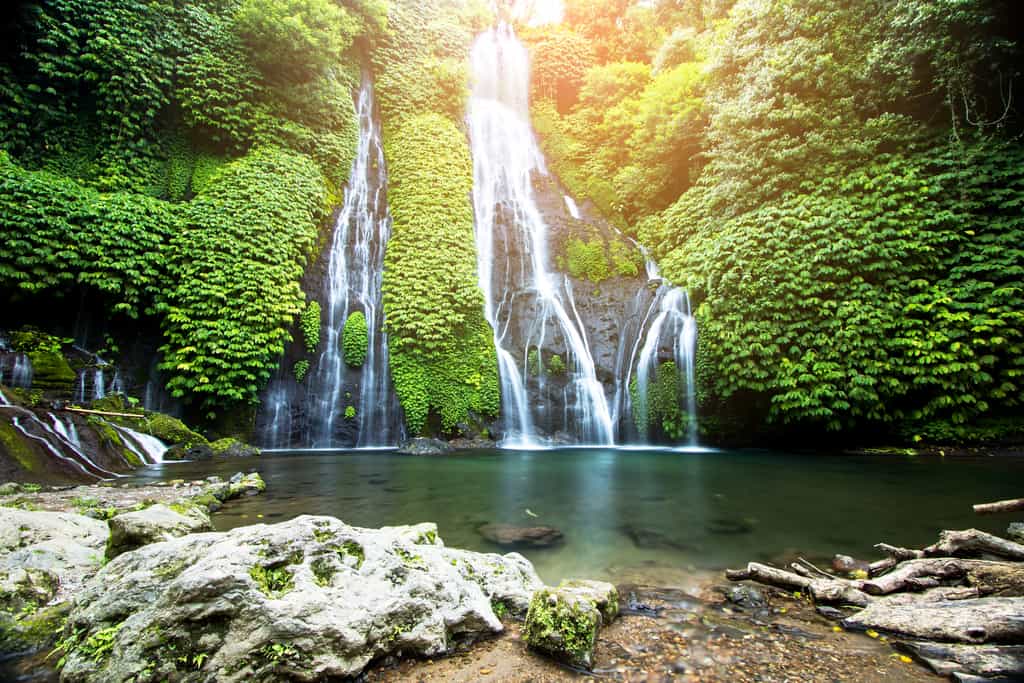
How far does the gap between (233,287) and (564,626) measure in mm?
10704

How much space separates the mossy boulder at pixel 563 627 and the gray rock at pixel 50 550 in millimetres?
2699

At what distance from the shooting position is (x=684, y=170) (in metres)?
15.5

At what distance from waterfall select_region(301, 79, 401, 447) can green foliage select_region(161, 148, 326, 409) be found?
3.57ft

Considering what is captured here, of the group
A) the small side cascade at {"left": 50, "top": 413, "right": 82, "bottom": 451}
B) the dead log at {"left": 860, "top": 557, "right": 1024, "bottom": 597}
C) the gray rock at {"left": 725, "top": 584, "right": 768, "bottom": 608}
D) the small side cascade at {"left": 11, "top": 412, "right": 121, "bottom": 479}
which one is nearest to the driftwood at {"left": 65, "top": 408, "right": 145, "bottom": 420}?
the small side cascade at {"left": 50, "top": 413, "right": 82, "bottom": 451}

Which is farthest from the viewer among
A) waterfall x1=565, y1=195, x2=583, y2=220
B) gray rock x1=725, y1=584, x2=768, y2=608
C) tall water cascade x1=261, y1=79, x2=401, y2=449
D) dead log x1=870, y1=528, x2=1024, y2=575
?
waterfall x1=565, y1=195, x2=583, y2=220

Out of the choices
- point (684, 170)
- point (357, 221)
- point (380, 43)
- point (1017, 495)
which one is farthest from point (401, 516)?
point (380, 43)

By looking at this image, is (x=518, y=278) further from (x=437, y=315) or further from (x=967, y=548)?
(x=967, y=548)

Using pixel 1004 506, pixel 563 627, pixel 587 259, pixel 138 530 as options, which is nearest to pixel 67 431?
pixel 138 530

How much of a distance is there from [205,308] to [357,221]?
17.1 feet

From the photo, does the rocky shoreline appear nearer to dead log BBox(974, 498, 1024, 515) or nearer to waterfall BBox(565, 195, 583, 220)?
dead log BBox(974, 498, 1024, 515)

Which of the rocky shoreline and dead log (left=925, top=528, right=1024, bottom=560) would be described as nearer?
the rocky shoreline

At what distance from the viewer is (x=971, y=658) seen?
202cm

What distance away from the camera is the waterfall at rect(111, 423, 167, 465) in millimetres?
7691

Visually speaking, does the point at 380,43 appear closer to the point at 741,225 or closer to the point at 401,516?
the point at 741,225
